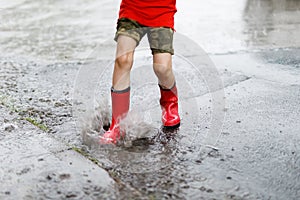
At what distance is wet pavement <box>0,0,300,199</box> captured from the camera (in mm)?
2244

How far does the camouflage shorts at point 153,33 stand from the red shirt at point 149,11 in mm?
30

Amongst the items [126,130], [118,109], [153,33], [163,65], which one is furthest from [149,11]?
[126,130]

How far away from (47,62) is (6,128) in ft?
7.01

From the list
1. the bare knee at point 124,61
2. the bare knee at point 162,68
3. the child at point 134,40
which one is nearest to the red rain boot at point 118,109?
the child at point 134,40

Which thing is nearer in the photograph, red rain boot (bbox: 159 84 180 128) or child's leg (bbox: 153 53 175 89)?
child's leg (bbox: 153 53 175 89)

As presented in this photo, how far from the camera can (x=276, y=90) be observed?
12.6 ft

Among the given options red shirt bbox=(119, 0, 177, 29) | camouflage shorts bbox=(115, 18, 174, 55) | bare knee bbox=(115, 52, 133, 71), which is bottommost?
bare knee bbox=(115, 52, 133, 71)

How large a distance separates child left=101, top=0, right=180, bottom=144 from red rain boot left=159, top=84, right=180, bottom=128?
17 cm

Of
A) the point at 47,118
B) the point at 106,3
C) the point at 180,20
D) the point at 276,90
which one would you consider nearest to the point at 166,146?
the point at 47,118

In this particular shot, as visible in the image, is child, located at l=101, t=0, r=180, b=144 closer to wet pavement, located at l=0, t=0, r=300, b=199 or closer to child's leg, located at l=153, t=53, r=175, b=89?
child's leg, located at l=153, t=53, r=175, b=89

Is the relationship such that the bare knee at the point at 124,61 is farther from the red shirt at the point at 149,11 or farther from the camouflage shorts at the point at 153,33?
the red shirt at the point at 149,11

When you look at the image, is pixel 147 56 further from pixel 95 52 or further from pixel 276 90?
pixel 276 90

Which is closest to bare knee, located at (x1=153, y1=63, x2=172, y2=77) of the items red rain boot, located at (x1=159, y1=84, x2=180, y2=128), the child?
the child

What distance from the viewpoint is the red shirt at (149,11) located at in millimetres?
2867
